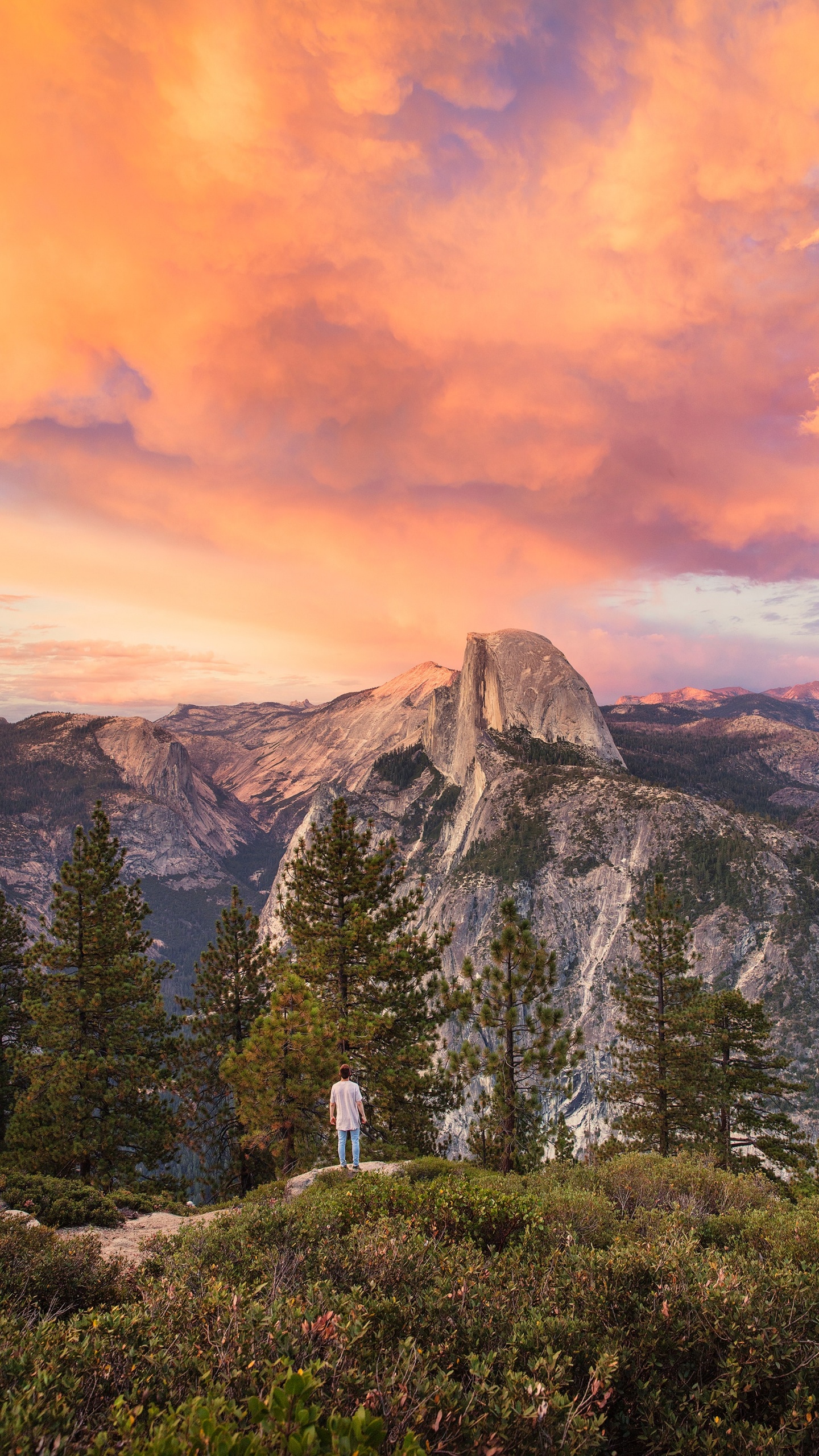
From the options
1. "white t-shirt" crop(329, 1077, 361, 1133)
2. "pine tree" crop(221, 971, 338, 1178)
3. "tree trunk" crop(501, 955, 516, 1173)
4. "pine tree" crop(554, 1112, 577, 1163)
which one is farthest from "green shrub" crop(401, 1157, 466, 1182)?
"tree trunk" crop(501, 955, 516, 1173)

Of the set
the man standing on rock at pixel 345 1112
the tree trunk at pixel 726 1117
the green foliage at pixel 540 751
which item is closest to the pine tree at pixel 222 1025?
the man standing on rock at pixel 345 1112

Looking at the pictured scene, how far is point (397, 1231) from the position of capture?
7.28m

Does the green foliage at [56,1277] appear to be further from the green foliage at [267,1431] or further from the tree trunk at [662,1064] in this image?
the tree trunk at [662,1064]

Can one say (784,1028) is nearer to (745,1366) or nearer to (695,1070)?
(695,1070)

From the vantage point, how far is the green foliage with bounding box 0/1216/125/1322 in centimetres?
636

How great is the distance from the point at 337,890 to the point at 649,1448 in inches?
699

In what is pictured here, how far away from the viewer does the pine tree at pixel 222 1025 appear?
2362cm

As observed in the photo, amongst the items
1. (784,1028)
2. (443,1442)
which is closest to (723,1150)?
(443,1442)

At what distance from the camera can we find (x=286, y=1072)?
18.1 meters

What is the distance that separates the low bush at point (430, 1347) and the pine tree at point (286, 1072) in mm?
9337

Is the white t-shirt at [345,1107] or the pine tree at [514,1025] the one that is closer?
the white t-shirt at [345,1107]

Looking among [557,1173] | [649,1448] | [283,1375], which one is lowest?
[557,1173]

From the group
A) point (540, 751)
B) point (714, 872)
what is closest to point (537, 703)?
point (540, 751)

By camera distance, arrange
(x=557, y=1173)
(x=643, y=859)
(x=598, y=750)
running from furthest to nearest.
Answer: (x=598, y=750) → (x=643, y=859) → (x=557, y=1173)
